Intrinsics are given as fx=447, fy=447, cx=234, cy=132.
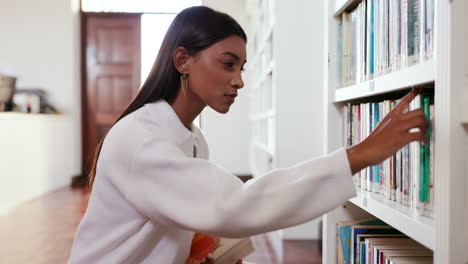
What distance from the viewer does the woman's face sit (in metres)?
1.01

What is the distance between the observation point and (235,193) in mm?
795

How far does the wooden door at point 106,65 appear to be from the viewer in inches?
243

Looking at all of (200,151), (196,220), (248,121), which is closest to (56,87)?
(248,121)

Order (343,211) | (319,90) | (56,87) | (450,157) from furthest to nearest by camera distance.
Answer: (56,87) < (319,90) < (343,211) < (450,157)

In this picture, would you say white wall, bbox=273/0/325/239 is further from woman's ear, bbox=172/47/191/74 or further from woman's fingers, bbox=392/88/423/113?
woman's fingers, bbox=392/88/423/113

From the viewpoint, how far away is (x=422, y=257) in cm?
106

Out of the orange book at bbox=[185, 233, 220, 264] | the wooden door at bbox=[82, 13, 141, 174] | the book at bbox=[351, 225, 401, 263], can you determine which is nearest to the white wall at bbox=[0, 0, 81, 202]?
the wooden door at bbox=[82, 13, 141, 174]

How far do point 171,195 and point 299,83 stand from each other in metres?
2.09

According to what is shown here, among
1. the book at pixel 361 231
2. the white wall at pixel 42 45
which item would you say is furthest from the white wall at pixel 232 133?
the book at pixel 361 231

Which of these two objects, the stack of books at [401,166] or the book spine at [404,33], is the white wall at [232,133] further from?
the book spine at [404,33]

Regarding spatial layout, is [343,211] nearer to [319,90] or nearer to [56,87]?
[319,90]

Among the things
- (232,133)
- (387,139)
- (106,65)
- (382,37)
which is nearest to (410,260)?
(387,139)

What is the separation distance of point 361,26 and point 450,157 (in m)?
0.60

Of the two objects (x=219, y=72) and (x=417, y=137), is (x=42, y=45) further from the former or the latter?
(x=417, y=137)
